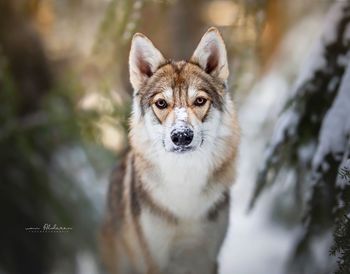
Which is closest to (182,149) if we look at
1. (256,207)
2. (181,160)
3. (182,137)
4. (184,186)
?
(182,137)

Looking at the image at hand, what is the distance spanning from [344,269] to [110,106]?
3.21 metres

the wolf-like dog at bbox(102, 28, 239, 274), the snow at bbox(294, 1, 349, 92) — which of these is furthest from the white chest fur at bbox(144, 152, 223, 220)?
the snow at bbox(294, 1, 349, 92)

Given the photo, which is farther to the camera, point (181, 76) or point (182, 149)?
point (181, 76)

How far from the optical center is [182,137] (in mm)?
3670

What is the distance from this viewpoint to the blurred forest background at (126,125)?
4.18 m

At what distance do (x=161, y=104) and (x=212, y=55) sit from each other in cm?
49

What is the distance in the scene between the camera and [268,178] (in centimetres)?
468

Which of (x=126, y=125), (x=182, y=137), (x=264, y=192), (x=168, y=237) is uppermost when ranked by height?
(x=126, y=125)

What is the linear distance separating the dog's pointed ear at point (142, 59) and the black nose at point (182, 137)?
25.8 inches

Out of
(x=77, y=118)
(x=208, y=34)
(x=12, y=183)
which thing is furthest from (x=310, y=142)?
(x=12, y=183)

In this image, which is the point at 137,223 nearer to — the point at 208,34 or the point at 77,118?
the point at 208,34

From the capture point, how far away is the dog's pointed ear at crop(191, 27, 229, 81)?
Answer: 3.78 metres

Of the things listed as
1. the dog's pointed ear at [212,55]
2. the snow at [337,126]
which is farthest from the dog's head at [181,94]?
the snow at [337,126]

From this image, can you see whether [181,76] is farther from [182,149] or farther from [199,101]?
[182,149]
